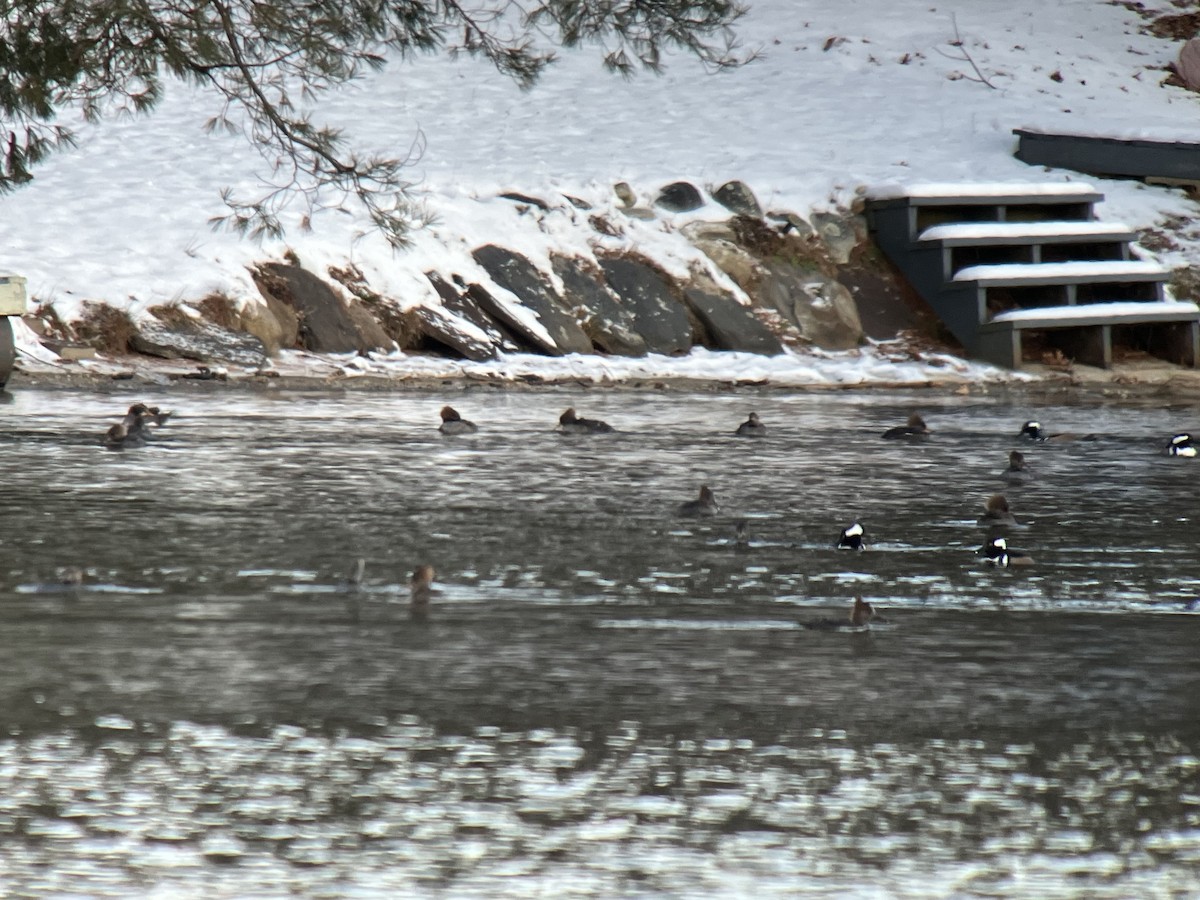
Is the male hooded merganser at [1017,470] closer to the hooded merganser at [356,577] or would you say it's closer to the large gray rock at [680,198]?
the hooded merganser at [356,577]

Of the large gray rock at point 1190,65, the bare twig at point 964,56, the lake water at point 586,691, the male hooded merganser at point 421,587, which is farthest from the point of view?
the large gray rock at point 1190,65

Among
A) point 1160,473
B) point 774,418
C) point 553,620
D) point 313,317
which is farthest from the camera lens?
point 313,317

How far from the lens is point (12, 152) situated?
1218 cm

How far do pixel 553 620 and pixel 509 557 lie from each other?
1395 millimetres

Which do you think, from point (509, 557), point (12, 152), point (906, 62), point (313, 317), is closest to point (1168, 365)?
point (906, 62)

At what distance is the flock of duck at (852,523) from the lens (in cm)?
688

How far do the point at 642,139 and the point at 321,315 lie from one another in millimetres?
6964

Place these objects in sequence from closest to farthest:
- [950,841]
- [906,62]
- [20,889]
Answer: [20,889]
[950,841]
[906,62]

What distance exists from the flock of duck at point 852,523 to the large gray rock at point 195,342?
399 cm

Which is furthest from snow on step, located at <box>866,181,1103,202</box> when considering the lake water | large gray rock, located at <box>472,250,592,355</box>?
the lake water

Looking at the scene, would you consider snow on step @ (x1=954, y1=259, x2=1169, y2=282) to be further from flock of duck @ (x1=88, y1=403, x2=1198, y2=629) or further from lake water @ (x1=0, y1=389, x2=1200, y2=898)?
lake water @ (x1=0, y1=389, x2=1200, y2=898)

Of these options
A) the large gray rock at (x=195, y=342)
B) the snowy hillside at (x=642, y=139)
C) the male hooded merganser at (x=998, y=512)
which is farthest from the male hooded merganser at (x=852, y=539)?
the snowy hillside at (x=642, y=139)

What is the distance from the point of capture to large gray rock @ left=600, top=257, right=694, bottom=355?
20.5 m

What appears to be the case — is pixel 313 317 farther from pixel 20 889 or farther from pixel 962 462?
pixel 20 889
